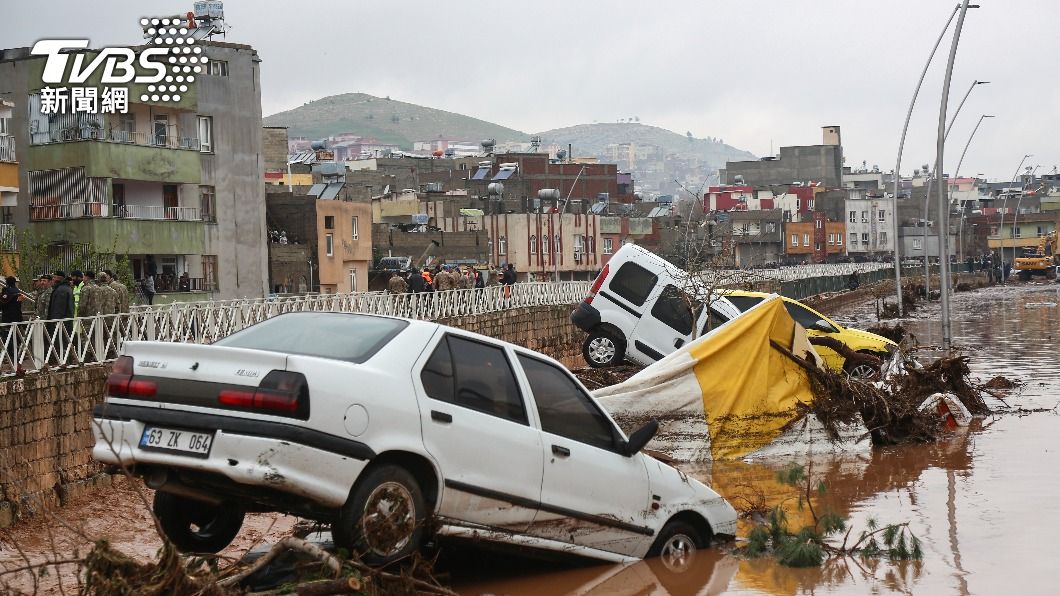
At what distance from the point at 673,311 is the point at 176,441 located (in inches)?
756

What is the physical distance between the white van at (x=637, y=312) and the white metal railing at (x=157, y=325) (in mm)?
5261

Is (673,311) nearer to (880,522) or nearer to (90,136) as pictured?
(880,522)

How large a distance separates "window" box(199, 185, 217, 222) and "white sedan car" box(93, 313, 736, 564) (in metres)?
42.2

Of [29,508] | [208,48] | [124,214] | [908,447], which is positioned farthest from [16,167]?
[908,447]

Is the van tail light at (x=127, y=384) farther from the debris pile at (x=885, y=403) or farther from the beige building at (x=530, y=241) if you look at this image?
the beige building at (x=530, y=241)

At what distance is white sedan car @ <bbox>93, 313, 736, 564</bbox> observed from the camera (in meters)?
7.40

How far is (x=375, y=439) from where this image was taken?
24.9 feet

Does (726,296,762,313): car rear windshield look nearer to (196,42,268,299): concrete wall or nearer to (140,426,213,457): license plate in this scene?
(140,426,213,457): license plate

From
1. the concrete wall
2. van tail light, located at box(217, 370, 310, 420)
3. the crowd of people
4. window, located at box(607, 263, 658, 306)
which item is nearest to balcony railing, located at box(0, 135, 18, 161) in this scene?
the crowd of people

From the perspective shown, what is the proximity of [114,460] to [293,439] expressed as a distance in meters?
1.02

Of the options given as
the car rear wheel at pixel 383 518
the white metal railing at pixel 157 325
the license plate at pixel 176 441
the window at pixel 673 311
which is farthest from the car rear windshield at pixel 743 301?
the license plate at pixel 176 441

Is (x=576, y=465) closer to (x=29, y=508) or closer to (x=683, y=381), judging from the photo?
(x=683, y=381)

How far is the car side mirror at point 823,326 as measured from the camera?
2496 centimetres

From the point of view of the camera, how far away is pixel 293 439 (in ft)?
23.9
